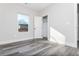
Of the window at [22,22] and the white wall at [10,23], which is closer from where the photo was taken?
the white wall at [10,23]

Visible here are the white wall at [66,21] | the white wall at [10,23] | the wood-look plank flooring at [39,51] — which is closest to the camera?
the wood-look plank flooring at [39,51]

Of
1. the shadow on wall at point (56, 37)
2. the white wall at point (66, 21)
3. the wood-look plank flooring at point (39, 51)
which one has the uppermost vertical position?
the white wall at point (66, 21)

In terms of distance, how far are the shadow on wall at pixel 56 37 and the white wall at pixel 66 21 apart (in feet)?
0.46

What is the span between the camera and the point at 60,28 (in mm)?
3934

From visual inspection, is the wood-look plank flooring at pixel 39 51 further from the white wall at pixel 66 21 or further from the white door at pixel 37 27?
the white door at pixel 37 27

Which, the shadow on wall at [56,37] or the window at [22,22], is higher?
the window at [22,22]

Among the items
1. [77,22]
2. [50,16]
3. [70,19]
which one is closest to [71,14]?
[70,19]

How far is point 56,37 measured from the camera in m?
4.25

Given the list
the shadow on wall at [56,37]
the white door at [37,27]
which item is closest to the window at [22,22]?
the white door at [37,27]

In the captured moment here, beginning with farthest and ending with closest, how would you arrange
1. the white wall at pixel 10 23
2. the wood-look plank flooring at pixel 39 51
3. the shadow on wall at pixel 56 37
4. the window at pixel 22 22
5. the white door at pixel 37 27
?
the white door at pixel 37 27 → the window at pixel 22 22 → the white wall at pixel 10 23 → the shadow on wall at pixel 56 37 → the wood-look plank flooring at pixel 39 51

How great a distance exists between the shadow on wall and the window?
2.02 metres

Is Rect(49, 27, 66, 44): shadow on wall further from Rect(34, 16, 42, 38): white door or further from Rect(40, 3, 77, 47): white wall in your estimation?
Rect(34, 16, 42, 38): white door

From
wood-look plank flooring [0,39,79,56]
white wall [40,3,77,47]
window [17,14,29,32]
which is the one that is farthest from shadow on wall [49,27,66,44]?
window [17,14,29,32]

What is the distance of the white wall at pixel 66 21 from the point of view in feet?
10.5
